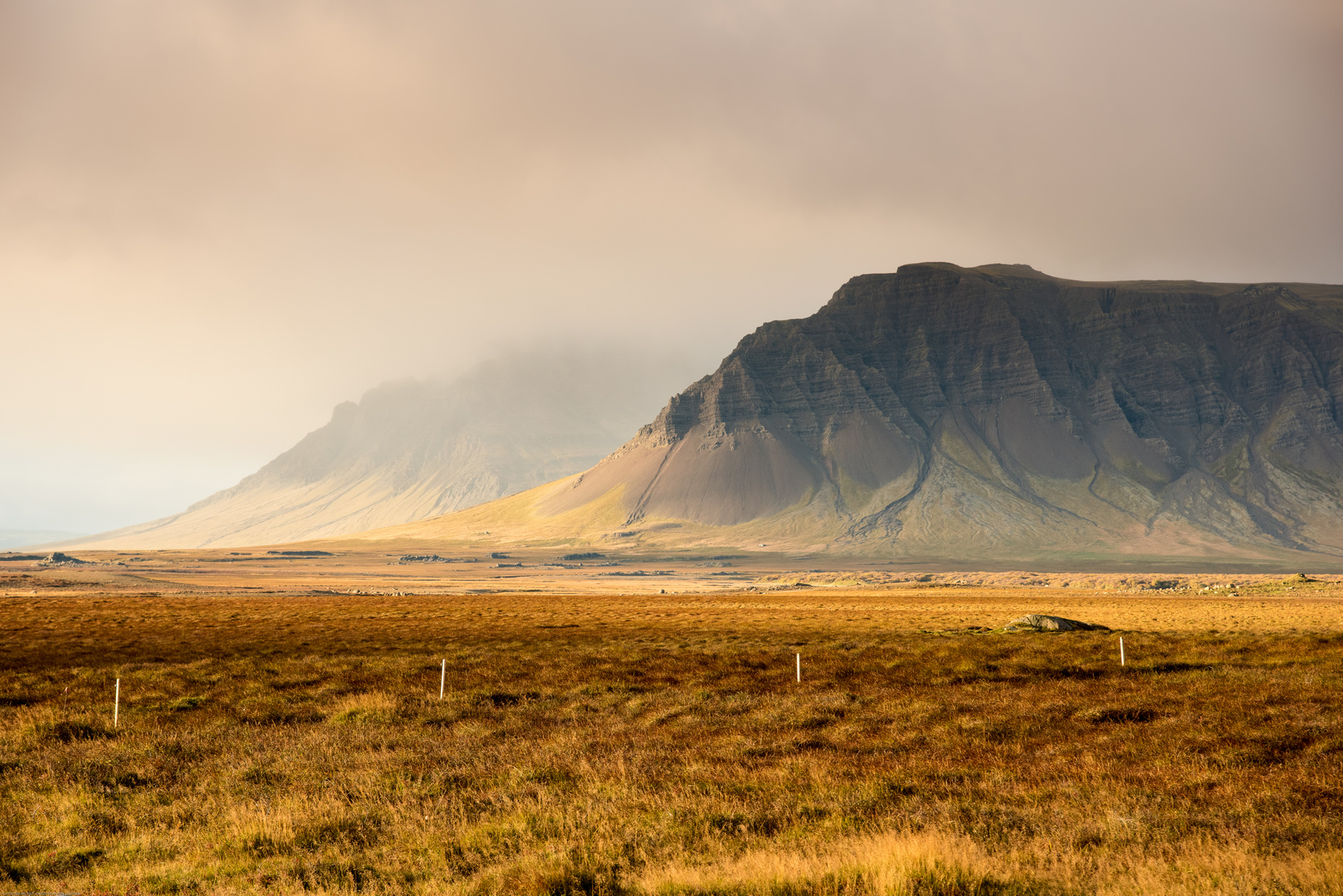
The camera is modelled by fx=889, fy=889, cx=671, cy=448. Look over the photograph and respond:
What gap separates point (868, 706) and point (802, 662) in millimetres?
10938

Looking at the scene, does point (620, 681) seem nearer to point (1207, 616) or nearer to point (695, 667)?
point (695, 667)

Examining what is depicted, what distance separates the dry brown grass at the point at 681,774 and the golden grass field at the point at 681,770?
7 cm

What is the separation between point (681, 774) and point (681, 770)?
0.35 meters

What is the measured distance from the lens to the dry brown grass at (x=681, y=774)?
9.18 metres

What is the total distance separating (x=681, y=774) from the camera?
551 inches

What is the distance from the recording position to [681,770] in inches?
564

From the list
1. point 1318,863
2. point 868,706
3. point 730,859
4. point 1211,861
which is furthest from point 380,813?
point 868,706

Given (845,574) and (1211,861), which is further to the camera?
(845,574)

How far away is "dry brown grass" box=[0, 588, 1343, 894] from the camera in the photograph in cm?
918

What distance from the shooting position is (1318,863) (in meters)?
8.89

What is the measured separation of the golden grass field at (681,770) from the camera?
920 centimetres

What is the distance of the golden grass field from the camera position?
920 centimetres

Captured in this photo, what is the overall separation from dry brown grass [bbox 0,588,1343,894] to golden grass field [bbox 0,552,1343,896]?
0.21 ft

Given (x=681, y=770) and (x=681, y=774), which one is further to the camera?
(x=681, y=770)
